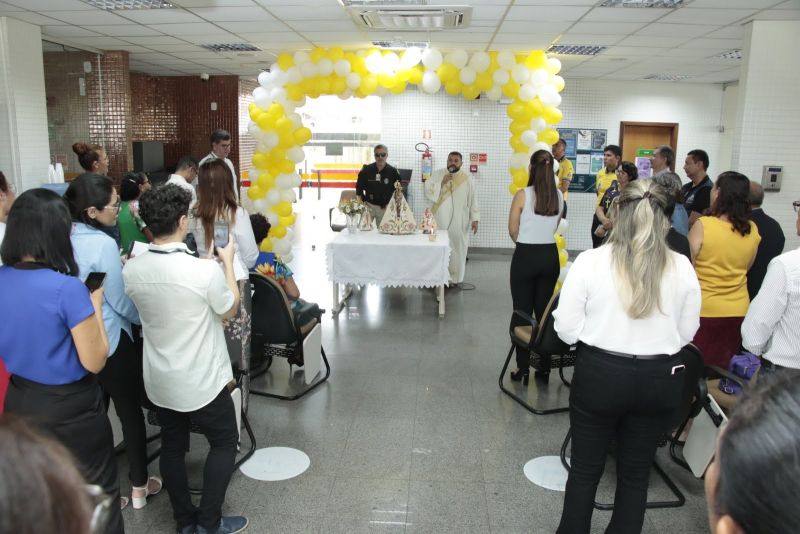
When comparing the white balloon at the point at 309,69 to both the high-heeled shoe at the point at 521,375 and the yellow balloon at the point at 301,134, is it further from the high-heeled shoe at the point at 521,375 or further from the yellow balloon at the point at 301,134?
the high-heeled shoe at the point at 521,375

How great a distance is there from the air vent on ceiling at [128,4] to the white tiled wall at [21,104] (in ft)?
3.74

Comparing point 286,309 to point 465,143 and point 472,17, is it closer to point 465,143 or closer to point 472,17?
point 472,17

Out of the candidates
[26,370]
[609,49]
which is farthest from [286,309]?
[609,49]

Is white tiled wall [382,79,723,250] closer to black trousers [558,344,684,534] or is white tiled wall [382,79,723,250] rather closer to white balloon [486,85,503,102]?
white balloon [486,85,503,102]

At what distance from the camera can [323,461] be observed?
318 centimetres

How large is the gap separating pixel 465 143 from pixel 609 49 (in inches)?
115

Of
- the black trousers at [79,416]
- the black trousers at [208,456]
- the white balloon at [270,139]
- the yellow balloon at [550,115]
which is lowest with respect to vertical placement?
the black trousers at [208,456]

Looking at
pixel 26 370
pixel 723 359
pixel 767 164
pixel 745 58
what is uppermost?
pixel 745 58

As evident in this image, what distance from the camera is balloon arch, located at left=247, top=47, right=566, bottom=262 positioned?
6402 millimetres

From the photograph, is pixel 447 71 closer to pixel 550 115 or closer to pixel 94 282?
pixel 550 115

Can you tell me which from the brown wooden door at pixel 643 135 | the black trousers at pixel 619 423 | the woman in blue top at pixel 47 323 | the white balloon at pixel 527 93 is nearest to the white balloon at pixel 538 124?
the white balloon at pixel 527 93

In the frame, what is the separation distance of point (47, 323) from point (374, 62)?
17.0 ft

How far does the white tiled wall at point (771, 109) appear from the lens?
5184 millimetres

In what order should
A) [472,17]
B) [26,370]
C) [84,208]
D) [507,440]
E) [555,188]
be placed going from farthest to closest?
[472,17], [555,188], [507,440], [84,208], [26,370]
